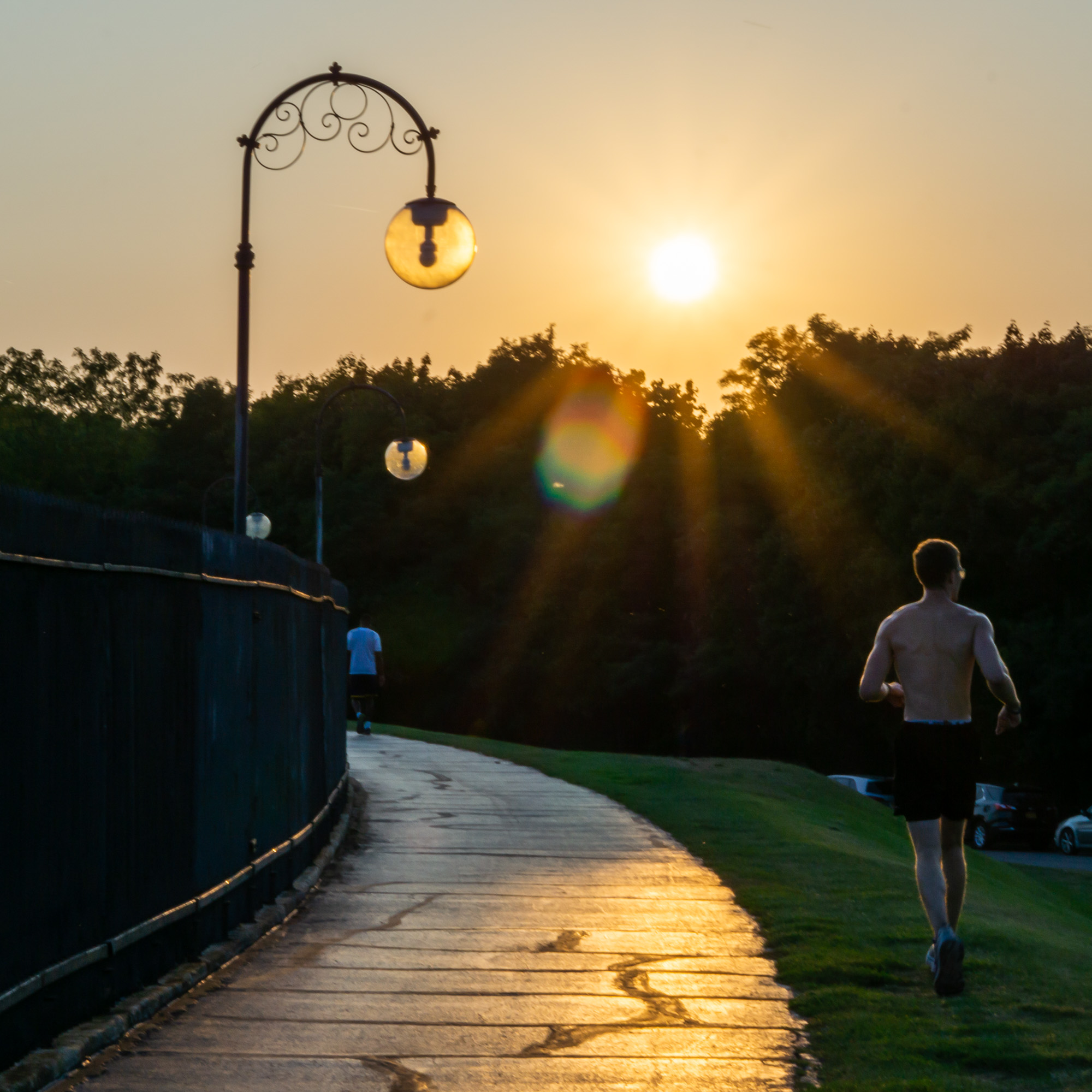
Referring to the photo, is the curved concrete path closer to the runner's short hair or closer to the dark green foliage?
the runner's short hair

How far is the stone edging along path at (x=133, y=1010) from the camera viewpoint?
179 inches

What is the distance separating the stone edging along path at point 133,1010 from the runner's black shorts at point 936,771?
10.4 ft

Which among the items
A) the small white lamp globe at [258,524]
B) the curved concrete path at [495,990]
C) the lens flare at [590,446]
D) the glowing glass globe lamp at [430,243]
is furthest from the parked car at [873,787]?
the glowing glass globe lamp at [430,243]

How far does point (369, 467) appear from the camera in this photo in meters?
65.8

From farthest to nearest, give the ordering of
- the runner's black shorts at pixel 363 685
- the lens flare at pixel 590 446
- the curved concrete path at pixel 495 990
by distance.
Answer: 1. the lens flare at pixel 590 446
2. the runner's black shorts at pixel 363 685
3. the curved concrete path at pixel 495 990

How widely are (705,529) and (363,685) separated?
30180 millimetres

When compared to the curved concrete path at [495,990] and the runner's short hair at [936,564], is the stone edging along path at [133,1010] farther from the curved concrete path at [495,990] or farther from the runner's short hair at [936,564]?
the runner's short hair at [936,564]

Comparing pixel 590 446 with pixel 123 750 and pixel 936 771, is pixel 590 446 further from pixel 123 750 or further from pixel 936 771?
pixel 123 750

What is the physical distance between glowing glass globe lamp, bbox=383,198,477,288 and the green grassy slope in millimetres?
4753

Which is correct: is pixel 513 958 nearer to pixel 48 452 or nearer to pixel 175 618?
pixel 175 618

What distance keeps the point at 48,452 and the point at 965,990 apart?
291 feet

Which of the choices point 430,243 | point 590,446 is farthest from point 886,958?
point 590,446

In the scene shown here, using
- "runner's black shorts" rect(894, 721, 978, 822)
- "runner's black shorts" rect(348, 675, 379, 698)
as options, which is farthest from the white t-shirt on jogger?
"runner's black shorts" rect(894, 721, 978, 822)

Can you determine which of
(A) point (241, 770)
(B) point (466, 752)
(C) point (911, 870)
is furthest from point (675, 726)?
(A) point (241, 770)
